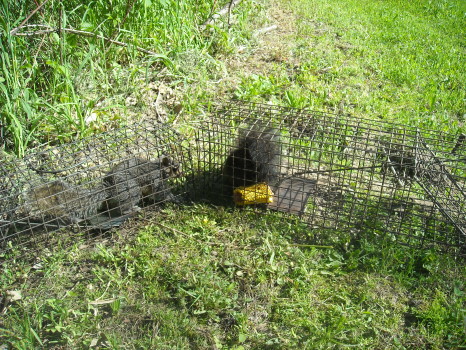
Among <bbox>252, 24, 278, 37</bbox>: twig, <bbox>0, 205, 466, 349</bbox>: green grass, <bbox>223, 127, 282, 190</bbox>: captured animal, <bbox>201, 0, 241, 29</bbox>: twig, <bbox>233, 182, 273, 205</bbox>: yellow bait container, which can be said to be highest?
<bbox>201, 0, 241, 29</bbox>: twig

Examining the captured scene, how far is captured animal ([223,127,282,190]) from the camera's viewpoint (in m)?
3.36

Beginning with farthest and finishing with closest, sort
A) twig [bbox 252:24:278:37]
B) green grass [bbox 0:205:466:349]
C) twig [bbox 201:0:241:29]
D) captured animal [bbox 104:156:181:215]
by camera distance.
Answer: twig [bbox 252:24:278:37] → twig [bbox 201:0:241:29] → captured animal [bbox 104:156:181:215] → green grass [bbox 0:205:466:349]

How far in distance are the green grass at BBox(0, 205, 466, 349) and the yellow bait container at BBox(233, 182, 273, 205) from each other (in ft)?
0.58

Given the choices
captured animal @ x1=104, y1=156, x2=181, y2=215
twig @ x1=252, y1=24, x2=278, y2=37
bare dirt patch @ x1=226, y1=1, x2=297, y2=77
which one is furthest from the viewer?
twig @ x1=252, y1=24, x2=278, y2=37

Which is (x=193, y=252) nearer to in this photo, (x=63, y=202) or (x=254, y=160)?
(x=254, y=160)

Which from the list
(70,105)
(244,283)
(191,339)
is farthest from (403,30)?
(191,339)

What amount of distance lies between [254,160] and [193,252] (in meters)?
0.85

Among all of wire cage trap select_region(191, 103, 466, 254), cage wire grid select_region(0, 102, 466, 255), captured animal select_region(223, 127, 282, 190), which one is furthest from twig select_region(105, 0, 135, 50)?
captured animal select_region(223, 127, 282, 190)

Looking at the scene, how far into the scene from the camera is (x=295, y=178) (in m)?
3.79

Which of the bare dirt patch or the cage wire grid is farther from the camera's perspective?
the bare dirt patch

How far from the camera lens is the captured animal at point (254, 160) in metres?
3.36

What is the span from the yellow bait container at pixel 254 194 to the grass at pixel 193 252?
12 cm

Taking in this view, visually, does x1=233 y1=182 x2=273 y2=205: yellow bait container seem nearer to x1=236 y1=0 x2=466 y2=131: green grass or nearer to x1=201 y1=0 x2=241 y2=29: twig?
x1=236 y1=0 x2=466 y2=131: green grass

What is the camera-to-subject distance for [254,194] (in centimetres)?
346
